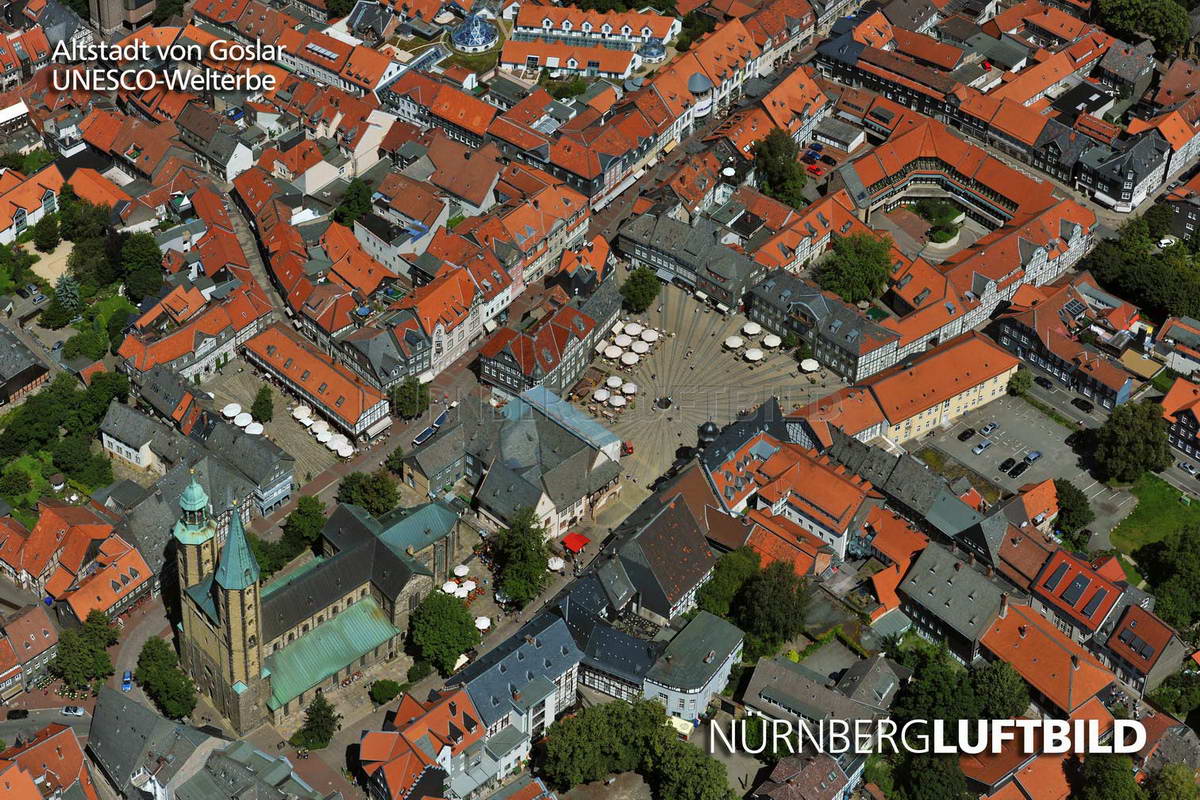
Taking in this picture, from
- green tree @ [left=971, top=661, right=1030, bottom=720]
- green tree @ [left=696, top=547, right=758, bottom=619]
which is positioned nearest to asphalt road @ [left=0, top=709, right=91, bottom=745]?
green tree @ [left=696, top=547, right=758, bottom=619]

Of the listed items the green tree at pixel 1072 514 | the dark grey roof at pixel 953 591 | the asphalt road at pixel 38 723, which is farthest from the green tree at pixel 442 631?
the green tree at pixel 1072 514

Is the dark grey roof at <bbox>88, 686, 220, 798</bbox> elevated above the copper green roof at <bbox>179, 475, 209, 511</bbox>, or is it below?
below

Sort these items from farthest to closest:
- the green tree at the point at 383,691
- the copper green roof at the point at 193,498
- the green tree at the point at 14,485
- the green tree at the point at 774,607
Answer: the green tree at the point at 14,485 → the green tree at the point at 774,607 → the green tree at the point at 383,691 → the copper green roof at the point at 193,498

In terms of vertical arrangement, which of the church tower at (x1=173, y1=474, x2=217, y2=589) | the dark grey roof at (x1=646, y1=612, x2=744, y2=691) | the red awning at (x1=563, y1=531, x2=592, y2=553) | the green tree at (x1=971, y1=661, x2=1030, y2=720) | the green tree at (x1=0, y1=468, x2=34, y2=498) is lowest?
the red awning at (x1=563, y1=531, x2=592, y2=553)

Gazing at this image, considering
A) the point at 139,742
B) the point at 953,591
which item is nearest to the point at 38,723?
the point at 139,742

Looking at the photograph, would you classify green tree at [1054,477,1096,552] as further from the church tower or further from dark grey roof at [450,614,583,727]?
the church tower

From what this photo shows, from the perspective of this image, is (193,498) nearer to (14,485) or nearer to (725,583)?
(14,485)

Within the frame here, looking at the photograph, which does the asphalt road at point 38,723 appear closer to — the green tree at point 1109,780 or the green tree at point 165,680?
the green tree at point 165,680
